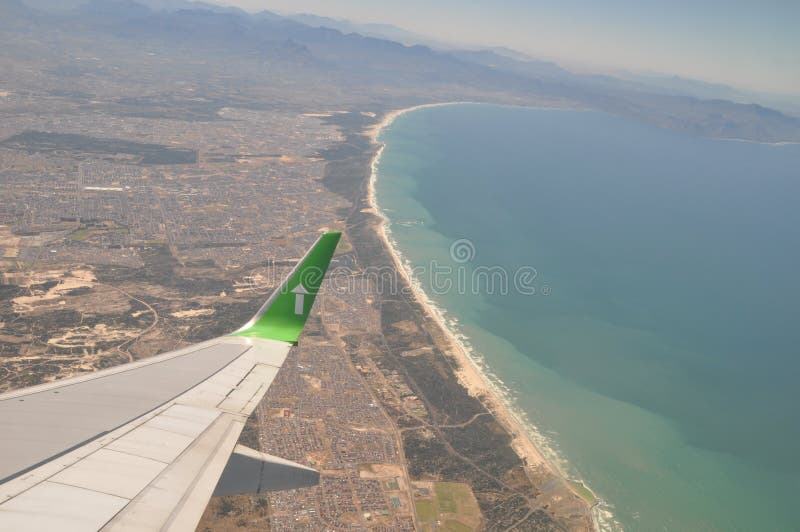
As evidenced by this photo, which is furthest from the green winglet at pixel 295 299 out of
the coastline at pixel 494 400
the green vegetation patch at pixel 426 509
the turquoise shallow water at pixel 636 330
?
the turquoise shallow water at pixel 636 330

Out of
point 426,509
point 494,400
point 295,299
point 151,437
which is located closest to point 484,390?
point 494,400

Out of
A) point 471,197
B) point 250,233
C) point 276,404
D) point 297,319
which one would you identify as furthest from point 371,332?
point 471,197

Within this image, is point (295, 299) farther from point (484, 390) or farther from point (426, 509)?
point (484, 390)

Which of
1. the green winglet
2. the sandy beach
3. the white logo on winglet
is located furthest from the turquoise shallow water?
the white logo on winglet

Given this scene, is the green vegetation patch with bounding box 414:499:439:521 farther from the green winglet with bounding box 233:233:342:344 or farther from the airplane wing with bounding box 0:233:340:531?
the airplane wing with bounding box 0:233:340:531

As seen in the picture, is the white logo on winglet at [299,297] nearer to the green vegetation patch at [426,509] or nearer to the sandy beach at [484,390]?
the green vegetation patch at [426,509]

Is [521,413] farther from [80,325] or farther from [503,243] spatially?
[503,243]
